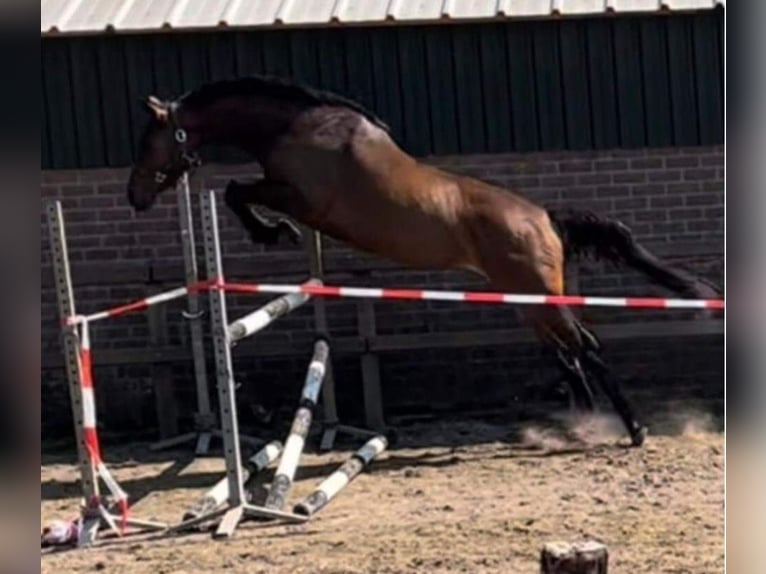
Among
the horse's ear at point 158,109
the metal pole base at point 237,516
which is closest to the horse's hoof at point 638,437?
the metal pole base at point 237,516

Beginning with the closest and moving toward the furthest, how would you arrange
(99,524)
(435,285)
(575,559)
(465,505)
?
(575,559), (99,524), (465,505), (435,285)

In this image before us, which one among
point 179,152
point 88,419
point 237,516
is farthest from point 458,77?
point 88,419

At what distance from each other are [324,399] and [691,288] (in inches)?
86.7

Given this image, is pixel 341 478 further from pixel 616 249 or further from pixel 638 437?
pixel 616 249

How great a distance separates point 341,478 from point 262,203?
1804 millimetres

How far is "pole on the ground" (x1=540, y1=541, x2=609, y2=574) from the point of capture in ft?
9.74

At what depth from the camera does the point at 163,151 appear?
23.3 ft

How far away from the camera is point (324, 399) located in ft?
24.9

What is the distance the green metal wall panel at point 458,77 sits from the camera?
7.86 metres

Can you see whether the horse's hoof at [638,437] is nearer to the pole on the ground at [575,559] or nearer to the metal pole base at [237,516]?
the metal pole base at [237,516]

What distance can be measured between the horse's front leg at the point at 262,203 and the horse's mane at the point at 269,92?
0.49m

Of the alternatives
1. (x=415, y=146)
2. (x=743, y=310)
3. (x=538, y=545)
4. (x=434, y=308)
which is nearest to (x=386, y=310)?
A: (x=434, y=308)

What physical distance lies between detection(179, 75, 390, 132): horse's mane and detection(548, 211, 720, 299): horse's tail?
1218 millimetres

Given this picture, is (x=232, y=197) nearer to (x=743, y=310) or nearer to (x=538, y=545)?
(x=538, y=545)
